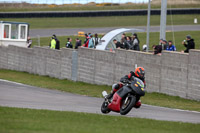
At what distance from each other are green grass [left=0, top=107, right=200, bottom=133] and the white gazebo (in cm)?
2347

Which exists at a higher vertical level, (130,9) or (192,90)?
(130,9)

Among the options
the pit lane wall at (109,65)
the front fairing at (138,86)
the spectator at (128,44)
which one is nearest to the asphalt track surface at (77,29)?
the pit lane wall at (109,65)

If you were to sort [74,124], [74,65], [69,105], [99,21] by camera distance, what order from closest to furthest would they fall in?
1. [74,124]
2. [69,105]
3. [74,65]
4. [99,21]

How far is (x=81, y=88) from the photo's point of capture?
22.8 metres

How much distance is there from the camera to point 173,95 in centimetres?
1944

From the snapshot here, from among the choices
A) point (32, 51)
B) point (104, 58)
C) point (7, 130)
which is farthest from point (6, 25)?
point (7, 130)

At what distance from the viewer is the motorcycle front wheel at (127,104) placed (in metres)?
12.1

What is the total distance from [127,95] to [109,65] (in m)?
10.9

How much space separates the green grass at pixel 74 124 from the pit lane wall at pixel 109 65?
7.76 metres

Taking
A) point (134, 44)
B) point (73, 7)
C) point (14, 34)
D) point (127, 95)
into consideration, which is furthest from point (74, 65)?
point (73, 7)

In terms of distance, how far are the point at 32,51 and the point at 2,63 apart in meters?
4.23

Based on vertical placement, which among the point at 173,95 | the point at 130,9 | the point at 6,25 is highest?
the point at 130,9

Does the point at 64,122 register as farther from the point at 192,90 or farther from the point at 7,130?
the point at 192,90

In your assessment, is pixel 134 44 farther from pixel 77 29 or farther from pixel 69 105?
pixel 77 29
